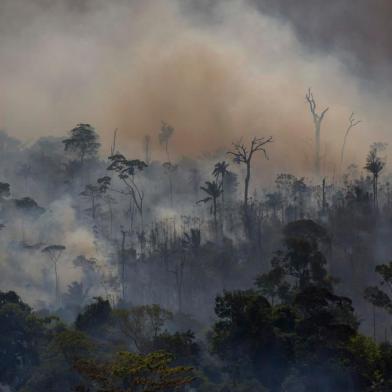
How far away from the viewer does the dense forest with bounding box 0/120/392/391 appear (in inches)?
2176

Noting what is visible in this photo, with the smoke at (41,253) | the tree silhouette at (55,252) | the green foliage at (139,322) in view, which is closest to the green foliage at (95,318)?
the green foliage at (139,322)

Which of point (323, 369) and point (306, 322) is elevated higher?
point (306, 322)

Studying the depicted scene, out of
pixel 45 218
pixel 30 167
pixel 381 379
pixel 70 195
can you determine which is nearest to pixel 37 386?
pixel 381 379

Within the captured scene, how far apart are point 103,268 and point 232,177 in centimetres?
4275

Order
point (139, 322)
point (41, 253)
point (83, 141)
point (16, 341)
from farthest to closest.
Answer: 1. point (83, 141)
2. point (41, 253)
3. point (16, 341)
4. point (139, 322)

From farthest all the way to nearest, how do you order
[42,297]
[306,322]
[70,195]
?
[70,195] < [42,297] < [306,322]

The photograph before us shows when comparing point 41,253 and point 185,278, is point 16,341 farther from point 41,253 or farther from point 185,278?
point 41,253

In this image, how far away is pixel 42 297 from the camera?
373 ft

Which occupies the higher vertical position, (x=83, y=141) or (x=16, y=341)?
(x=83, y=141)

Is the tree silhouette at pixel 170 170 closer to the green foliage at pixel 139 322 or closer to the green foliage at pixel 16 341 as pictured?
the green foliage at pixel 16 341

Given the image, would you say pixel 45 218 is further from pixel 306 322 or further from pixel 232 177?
pixel 306 322

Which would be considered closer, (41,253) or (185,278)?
(185,278)

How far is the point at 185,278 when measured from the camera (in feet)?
368

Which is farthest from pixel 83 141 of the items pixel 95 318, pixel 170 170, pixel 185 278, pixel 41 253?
pixel 95 318
